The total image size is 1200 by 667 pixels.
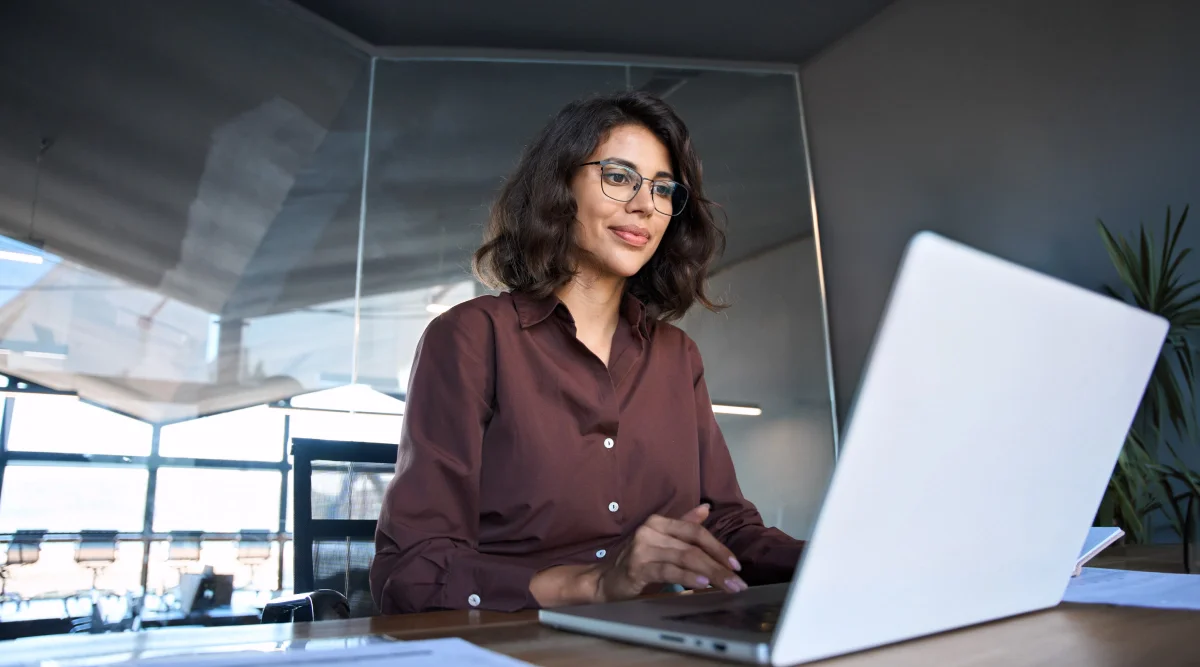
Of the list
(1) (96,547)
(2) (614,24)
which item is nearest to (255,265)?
(1) (96,547)

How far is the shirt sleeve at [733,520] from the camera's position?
119 cm

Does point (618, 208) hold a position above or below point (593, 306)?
above

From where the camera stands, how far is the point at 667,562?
0.92 m

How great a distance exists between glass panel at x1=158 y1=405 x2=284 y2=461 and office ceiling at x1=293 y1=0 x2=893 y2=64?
209 cm

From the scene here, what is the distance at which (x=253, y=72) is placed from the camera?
4.04 metres

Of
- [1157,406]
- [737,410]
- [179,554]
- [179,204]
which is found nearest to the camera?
[1157,406]

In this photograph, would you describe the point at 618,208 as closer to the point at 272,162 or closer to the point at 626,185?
the point at 626,185

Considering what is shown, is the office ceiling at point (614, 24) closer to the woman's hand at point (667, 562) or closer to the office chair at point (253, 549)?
the office chair at point (253, 549)

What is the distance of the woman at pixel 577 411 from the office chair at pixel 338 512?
1.43 feet

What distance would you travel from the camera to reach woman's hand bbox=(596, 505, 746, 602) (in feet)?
2.97

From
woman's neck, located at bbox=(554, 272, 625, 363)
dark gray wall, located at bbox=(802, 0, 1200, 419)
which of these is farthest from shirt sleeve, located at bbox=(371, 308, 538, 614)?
dark gray wall, located at bbox=(802, 0, 1200, 419)

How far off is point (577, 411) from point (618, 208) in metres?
0.40

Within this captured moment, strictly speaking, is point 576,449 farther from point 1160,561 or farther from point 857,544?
point 1160,561

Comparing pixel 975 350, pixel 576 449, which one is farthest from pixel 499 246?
pixel 975 350
